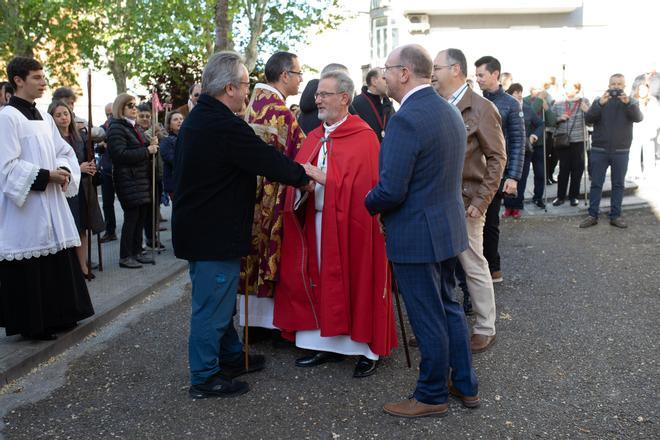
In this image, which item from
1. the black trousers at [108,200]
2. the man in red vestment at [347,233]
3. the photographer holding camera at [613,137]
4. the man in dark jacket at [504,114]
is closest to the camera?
the man in red vestment at [347,233]

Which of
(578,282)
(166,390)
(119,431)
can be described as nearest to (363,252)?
(166,390)

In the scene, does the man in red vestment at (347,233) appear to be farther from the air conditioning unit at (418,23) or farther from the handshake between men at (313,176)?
the air conditioning unit at (418,23)

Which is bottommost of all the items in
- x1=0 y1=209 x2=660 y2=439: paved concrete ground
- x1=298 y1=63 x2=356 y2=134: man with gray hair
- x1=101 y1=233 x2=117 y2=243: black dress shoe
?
x1=0 y1=209 x2=660 y2=439: paved concrete ground

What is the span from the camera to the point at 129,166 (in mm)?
7543

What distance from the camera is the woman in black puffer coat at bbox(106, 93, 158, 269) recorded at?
739 centimetres

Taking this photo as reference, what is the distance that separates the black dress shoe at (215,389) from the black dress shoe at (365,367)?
0.80 meters

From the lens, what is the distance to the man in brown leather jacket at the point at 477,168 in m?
4.78

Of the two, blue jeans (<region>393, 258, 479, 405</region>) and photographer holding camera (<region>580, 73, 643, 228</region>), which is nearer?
blue jeans (<region>393, 258, 479, 405</region>)

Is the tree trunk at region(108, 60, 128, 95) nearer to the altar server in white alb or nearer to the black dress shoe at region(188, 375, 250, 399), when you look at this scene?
the altar server in white alb

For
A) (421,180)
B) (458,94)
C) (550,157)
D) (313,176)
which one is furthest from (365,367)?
(550,157)

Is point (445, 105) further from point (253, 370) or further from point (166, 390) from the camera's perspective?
point (166, 390)

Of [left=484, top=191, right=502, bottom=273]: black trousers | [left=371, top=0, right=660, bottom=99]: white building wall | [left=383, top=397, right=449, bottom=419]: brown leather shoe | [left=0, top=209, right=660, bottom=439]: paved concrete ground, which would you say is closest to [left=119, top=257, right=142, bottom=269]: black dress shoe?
[left=0, top=209, right=660, bottom=439]: paved concrete ground

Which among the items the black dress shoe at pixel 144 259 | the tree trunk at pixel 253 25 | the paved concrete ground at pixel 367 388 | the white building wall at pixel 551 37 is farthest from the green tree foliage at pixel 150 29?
A: the paved concrete ground at pixel 367 388

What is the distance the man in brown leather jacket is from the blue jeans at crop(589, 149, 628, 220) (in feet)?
16.4
